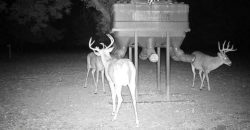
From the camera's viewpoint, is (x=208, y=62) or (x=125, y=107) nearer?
(x=125, y=107)

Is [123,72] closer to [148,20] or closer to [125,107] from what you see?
[125,107]

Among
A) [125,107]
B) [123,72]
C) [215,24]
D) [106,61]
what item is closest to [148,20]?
[106,61]


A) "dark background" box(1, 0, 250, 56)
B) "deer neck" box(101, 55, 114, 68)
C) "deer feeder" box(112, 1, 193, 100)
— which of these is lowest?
"dark background" box(1, 0, 250, 56)

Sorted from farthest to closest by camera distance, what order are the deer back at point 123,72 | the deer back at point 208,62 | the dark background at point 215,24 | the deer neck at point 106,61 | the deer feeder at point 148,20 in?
1. the dark background at point 215,24
2. the deer back at point 208,62
3. the deer feeder at point 148,20
4. the deer neck at point 106,61
5. the deer back at point 123,72

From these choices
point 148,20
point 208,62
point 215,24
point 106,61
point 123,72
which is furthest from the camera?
point 215,24

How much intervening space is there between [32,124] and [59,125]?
0.65 m

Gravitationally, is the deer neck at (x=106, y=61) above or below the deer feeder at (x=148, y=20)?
below

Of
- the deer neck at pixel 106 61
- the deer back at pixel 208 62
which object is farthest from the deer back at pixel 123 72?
the deer back at pixel 208 62

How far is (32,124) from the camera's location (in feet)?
24.2

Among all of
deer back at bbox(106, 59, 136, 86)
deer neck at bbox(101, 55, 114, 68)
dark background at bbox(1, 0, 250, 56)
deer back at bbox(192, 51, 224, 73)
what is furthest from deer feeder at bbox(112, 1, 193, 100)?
dark background at bbox(1, 0, 250, 56)

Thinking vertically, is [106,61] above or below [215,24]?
above

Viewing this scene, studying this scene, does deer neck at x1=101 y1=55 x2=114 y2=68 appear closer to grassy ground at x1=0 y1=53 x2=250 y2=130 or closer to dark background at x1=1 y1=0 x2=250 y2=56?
grassy ground at x1=0 y1=53 x2=250 y2=130

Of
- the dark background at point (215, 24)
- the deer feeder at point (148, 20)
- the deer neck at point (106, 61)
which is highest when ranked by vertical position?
the deer feeder at point (148, 20)

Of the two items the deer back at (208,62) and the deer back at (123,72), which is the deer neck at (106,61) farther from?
the deer back at (208,62)
